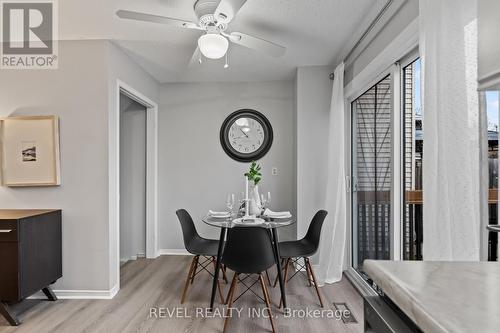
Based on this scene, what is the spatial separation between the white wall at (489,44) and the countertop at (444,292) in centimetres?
54

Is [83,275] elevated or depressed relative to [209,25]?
depressed

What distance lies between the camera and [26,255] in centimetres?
252

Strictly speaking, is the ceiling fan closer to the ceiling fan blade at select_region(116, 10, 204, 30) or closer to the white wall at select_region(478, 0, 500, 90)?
the ceiling fan blade at select_region(116, 10, 204, 30)

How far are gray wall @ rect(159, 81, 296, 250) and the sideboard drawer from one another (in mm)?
2102

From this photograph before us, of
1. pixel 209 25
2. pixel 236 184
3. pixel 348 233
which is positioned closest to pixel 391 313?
pixel 209 25

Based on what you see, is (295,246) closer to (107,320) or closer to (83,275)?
(107,320)

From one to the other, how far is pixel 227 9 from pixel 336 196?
7.08ft

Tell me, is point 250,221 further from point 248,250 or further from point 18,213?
point 18,213

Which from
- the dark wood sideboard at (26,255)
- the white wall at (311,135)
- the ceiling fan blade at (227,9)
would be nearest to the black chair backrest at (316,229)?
the white wall at (311,135)

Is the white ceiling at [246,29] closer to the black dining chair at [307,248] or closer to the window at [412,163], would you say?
the window at [412,163]

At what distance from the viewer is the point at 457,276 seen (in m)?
0.86

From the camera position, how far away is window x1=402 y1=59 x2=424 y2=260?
7.31 feet

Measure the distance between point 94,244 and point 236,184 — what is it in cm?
201

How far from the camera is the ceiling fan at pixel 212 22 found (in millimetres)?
1907
